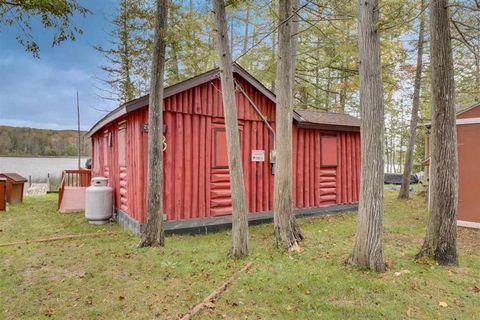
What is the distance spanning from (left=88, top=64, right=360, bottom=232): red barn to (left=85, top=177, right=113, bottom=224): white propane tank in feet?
0.96

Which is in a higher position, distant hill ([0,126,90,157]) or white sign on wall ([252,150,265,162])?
distant hill ([0,126,90,157])

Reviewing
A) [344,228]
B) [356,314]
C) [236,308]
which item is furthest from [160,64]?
[344,228]

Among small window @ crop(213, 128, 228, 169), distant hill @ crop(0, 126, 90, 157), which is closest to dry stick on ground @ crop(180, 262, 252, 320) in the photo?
small window @ crop(213, 128, 228, 169)

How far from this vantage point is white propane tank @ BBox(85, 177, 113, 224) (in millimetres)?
8008

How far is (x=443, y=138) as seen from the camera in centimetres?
467

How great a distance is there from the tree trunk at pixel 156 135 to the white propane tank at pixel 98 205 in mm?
3004

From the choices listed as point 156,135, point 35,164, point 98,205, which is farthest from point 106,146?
point 35,164

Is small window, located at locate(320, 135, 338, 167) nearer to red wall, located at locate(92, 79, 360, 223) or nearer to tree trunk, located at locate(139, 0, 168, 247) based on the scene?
red wall, located at locate(92, 79, 360, 223)

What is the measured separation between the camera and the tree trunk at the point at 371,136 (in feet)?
13.8

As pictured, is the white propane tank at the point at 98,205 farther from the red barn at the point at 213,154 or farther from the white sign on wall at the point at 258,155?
the white sign on wall at the point at 258,155

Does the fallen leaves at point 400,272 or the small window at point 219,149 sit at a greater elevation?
the small window at point 219,149

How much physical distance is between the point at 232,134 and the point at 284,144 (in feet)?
4.21

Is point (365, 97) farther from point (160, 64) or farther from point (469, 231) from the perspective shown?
point (469, 231)

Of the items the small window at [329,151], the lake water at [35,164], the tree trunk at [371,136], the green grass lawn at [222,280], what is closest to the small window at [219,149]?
the green grass lawn at [222,280]
